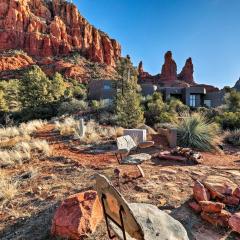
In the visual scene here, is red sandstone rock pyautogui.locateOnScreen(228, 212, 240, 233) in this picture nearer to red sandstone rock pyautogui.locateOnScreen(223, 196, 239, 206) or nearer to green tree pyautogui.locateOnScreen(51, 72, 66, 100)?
red sandstone rock pyautogui.locateOnScreen(223, 196, 239, 206)

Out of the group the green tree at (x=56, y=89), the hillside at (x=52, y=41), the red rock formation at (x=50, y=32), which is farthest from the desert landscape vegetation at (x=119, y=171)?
the red rock formation at (x=50, y=32)

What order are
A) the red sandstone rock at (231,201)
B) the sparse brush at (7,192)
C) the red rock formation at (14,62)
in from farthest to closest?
the red rock formation at (14,62), the sparse brush at (7,192), the red sandstone rock at (231,201)

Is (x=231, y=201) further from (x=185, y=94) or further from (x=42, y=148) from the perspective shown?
(x=185, y=94)

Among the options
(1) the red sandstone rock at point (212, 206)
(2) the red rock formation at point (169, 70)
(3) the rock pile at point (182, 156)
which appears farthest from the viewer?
(2) the red rock formation at point (169, 70)

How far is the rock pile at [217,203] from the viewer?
360 centimetres

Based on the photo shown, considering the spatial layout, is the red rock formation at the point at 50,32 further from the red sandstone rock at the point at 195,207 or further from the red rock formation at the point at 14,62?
the red sandstone rock at the point at 195,207

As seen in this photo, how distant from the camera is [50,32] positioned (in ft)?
271

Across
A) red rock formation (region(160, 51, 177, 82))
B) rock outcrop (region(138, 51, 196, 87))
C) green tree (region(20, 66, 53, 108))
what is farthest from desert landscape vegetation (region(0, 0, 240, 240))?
red rock formation (region(160, 51, 177, 82))

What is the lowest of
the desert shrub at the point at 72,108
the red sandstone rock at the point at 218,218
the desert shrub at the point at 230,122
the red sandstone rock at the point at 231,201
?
the red sandstone rock at the point at 218,218

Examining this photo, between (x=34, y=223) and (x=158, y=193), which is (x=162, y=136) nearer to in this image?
(x=158, y=193)

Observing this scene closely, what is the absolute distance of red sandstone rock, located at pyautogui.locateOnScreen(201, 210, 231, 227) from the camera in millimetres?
3596

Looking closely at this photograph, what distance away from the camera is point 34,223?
375 centimetres

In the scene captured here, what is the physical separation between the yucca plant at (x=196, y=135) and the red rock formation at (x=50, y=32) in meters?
69.0

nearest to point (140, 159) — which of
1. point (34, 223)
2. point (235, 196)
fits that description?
point (235, 196)
